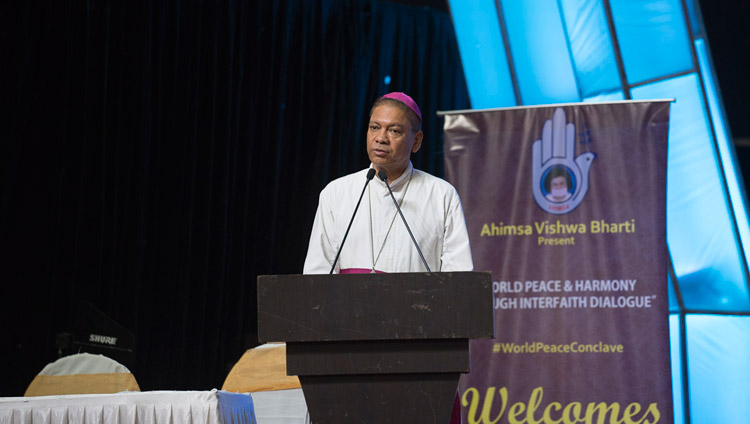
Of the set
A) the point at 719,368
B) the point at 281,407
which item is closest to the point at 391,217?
the point at 281,407

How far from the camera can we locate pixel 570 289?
13.5 feet

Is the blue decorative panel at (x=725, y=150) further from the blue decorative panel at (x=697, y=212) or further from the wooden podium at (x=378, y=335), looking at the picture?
the wooden podium at (x=378, y=335)

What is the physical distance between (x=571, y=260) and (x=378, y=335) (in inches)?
100

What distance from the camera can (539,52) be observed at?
4.89 metres

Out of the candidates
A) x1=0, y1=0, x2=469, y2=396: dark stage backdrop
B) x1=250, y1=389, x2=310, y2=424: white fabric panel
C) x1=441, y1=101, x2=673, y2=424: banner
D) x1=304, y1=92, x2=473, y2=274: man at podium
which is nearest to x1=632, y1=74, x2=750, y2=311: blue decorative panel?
x1=441, y1=101, x2=673, y2=424: banner

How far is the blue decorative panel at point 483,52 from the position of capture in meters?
5.00

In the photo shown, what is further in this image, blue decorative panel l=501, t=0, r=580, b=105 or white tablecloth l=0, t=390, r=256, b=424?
blue decorative panel l=501, t=0, r=580, b=105

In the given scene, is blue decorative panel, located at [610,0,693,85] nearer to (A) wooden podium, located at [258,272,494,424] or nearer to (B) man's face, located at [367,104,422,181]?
(B) man's face, located at [367,104,422,181]

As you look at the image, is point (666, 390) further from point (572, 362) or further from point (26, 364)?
point (26, 364)

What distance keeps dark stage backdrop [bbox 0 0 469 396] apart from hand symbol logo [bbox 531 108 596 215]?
1.36 meters

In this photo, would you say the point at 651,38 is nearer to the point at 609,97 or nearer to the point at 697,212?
the point at 609,97

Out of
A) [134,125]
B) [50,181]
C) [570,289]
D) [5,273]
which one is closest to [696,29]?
[570,289]

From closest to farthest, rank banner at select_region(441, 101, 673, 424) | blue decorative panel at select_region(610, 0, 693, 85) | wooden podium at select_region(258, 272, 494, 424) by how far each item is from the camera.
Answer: wooden podium at select_region(258, 272, 494, 424)
banner at select_region(441, 101, 673, 424)
blue decorative panel at select_region(610, 0, 693, 85)

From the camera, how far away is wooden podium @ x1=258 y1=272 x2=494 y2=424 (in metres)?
1.80
